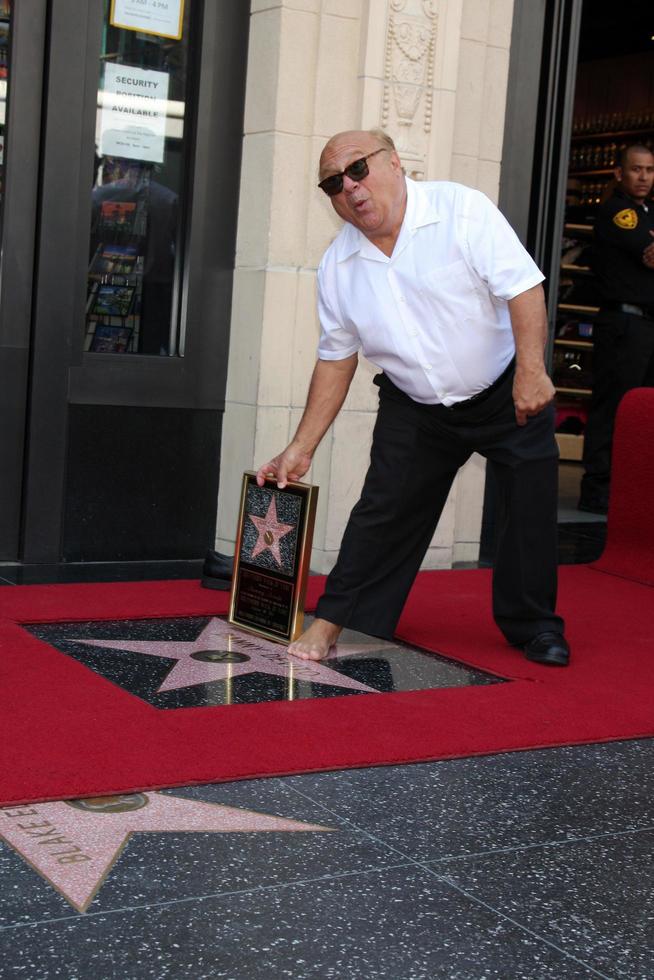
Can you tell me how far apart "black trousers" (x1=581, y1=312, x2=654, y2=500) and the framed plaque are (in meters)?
3.80

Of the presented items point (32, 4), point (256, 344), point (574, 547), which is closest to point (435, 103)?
point (256, 344)

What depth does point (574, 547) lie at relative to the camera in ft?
20.0

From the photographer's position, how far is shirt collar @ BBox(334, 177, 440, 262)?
3510mm

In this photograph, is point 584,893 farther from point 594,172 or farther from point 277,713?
point 594,172

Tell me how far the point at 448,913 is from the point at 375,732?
934mm

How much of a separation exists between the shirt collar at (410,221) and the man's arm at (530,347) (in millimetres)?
305

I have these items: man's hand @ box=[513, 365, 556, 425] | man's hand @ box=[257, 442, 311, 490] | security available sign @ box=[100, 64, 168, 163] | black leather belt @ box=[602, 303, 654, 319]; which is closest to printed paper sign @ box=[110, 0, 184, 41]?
security available sign @ box=[100, 64, 168, 163]

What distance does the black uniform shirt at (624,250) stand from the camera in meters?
7.25

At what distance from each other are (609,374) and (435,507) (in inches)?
150

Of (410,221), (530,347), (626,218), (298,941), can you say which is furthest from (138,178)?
(298,941)

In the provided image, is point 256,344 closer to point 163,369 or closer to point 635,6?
point 163,369

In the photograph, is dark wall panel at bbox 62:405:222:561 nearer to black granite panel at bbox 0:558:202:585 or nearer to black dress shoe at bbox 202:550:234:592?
black granite panel at bbox 0:558:202:585

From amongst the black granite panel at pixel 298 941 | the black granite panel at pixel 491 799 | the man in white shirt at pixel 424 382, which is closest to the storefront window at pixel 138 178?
the man in white shirt at pixel 424 382

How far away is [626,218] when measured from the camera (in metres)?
7.25
